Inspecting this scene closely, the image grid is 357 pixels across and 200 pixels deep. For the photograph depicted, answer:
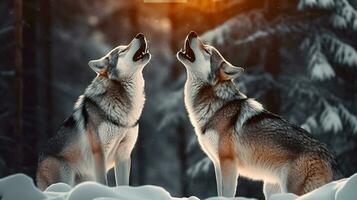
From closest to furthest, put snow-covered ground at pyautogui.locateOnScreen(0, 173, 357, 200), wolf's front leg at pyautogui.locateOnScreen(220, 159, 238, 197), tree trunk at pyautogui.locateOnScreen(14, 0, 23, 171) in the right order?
snow-covered ground at pyautogui.locateOnScreen(0, 173, 357, 200) → wolf's front leg at pyautogui.locateOnScreen(220, 159, 238, 197) → tree trunk at pyautogui.locateOnScreen(14, 0, 23, 171)

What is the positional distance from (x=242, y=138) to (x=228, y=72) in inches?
34.9

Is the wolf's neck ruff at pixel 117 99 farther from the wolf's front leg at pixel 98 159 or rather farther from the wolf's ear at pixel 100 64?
the wolf's front leg at pixel 98 159

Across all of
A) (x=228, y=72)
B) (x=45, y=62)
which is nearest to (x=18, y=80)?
(x=45, y=62)

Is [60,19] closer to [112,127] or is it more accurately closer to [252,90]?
[252,90]

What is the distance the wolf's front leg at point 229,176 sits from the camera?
7.56m

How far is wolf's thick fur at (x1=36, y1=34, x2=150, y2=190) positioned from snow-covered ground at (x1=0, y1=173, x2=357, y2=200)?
2515mm

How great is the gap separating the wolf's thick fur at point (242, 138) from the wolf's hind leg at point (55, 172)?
1.70m

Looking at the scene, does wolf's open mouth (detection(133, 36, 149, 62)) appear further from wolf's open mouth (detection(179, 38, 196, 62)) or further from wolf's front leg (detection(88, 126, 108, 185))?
wolf's front leg (detection(88, 126, 108, 185))

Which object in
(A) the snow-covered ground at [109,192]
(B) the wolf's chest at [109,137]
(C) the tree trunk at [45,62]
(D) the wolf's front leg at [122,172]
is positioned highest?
(A) the snow-covered ground at [109,192]

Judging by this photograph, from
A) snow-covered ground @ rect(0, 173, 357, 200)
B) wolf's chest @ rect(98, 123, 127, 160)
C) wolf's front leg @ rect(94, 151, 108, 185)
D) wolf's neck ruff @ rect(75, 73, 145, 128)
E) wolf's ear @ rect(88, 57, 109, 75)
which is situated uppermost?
snow-covered ground @ rect(0, 173, 357, 200)

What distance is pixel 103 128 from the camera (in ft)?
26.0

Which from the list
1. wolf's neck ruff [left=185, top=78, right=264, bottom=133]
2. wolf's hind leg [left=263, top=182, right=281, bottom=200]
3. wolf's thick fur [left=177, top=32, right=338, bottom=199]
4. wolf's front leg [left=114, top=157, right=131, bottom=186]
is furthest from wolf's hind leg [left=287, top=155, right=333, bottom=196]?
wolf's front leg [left=114, top=157, right=131, bottom=186]

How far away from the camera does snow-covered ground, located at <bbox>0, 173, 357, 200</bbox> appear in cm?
452

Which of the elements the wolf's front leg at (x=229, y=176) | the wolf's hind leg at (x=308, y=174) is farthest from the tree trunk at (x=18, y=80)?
the wolf's hind leg at (x=308, y=174)
